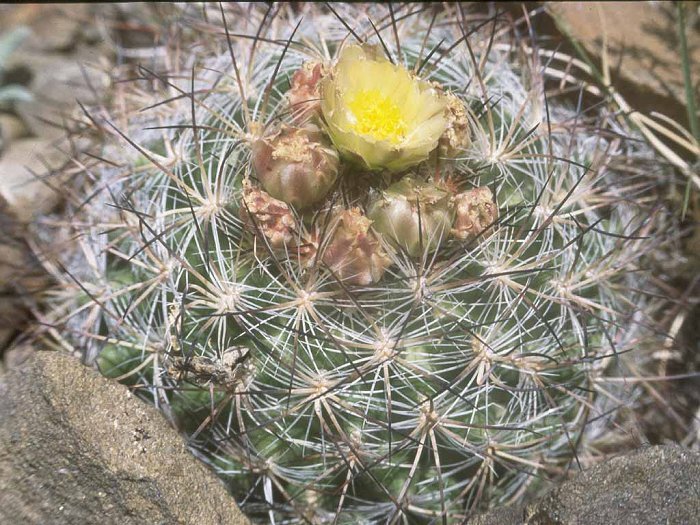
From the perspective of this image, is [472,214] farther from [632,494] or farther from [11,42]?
[11,42]

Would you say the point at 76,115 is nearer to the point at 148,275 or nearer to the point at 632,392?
the point at 148,275

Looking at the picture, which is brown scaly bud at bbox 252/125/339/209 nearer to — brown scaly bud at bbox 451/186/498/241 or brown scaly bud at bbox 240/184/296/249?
brown scaly bud at bbox 240/184/296/249

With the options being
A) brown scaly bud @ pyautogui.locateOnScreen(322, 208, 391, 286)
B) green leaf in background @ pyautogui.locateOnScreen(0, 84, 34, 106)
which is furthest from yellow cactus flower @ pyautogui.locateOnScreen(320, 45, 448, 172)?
green leaf in background @ pyautogui.locateOnScreen(0, 84, 34, 106)

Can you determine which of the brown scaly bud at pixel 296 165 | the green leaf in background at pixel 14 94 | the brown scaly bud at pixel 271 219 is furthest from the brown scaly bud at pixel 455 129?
the green leaf in background at pixel 14 94

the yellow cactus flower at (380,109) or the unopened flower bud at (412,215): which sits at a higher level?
the yellow cactus flower at (380,109)

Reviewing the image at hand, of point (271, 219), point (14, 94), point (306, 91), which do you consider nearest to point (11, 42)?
point (14, 94)

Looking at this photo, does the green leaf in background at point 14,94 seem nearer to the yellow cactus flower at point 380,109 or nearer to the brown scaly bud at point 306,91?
the brown scaly bud at point 306,91
